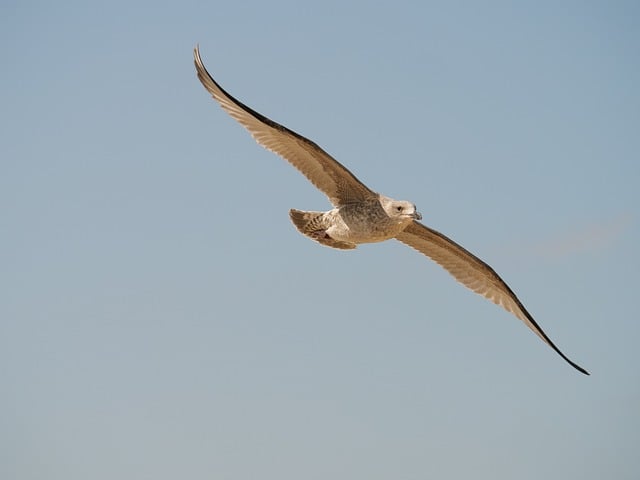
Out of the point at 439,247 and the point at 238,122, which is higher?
the point at 439,247

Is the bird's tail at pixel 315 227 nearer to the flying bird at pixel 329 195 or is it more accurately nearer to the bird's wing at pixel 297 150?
the flying bird at pixel 329 195

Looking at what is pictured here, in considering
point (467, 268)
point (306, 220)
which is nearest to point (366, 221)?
point (306, 220)

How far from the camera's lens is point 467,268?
49.8ft

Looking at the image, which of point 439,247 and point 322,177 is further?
point 439,247

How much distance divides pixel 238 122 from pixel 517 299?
560cm

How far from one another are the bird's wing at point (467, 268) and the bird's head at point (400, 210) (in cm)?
155

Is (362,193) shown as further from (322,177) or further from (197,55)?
(197,55)

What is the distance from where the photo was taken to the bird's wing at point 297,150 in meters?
12.2

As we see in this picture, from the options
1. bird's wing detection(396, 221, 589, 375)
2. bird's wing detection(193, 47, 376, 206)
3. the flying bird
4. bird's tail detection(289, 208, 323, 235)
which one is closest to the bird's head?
the flying bird

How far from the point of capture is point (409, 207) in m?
12.8

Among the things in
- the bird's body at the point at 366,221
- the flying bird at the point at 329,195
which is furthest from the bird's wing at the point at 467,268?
the bird's body at the point at 366,221

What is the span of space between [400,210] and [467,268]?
111 inches

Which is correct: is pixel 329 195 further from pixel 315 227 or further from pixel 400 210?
pixel 400 210

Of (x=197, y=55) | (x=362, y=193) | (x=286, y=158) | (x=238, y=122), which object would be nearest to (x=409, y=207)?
(x=362, y=193)
